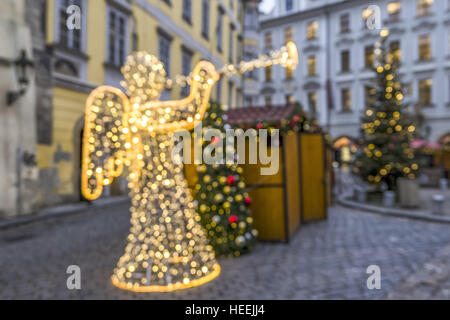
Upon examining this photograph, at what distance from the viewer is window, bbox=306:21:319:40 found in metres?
28.0

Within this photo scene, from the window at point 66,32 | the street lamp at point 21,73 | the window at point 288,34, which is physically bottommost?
the street lamp at point 21,73

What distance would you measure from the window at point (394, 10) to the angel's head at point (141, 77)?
86.8ft

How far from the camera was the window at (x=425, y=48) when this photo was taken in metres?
23.5

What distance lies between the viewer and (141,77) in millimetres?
4137

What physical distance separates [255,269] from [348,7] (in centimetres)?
2785

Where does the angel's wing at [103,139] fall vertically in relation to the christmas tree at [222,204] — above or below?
above

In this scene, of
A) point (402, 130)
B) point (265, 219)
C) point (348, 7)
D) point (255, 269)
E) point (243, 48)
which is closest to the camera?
point (255, 269)

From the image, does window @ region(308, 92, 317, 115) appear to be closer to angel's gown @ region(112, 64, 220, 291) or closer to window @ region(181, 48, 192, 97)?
window @ region(181, 48, 192, 97)

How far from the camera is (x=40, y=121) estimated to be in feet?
31.2

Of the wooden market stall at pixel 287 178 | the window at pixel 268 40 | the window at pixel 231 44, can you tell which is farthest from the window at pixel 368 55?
the wooden market stall at pixel 287 178

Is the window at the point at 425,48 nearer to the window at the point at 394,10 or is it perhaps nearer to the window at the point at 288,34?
the window at the point at 394,10

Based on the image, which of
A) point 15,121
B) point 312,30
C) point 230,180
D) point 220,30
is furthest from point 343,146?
point 15,121

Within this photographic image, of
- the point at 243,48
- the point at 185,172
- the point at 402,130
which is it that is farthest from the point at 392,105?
the point at 243,48
